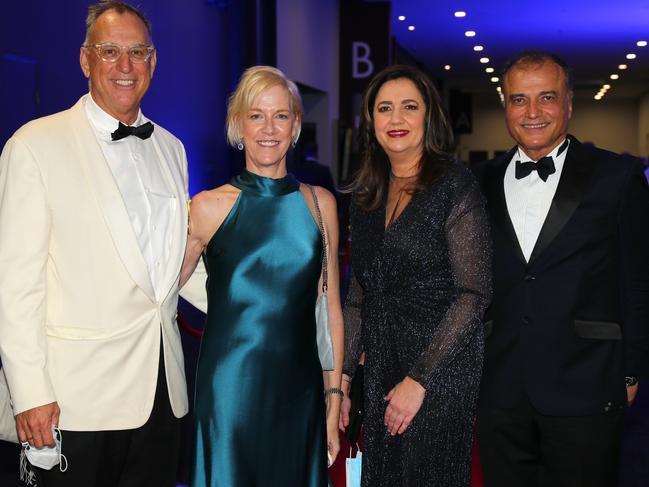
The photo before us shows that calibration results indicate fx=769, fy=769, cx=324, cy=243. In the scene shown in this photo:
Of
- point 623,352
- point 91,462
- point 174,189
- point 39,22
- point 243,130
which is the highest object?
point 39,22

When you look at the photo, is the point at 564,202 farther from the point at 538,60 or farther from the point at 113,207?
the point at 113,207

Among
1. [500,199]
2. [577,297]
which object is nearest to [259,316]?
[500,199]

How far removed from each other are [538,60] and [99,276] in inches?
66.7

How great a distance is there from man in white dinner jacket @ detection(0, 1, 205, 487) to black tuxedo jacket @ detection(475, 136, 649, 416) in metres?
1.12

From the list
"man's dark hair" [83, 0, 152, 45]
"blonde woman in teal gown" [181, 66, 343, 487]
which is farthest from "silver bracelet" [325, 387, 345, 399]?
"man's dark hair" [83, 0, 152, 45]

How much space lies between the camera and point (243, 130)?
2.54 m

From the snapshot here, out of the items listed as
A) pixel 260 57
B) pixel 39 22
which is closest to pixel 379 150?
pixel 39 22

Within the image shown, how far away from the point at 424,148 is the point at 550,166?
0.46 m

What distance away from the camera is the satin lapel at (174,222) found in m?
2.43

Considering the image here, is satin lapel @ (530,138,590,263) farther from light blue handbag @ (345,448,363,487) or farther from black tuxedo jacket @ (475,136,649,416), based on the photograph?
light blue handbag @ (345,448,363,487)

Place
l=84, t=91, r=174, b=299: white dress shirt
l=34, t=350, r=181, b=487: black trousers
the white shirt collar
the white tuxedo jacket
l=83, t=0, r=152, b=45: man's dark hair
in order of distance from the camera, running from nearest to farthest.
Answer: the white tuxedo jacket, l=34, t=350, r=181, b=487: black trousers, l=84, t=91, r=174, b=299: white dress shirt, l=83, t=0, r=152, b=45: man's dark hair, the white shirt collar

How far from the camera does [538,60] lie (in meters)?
2.77

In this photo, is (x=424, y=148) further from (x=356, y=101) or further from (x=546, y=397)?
(x=356, y=101)

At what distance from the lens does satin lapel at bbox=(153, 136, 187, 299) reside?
2.43m
